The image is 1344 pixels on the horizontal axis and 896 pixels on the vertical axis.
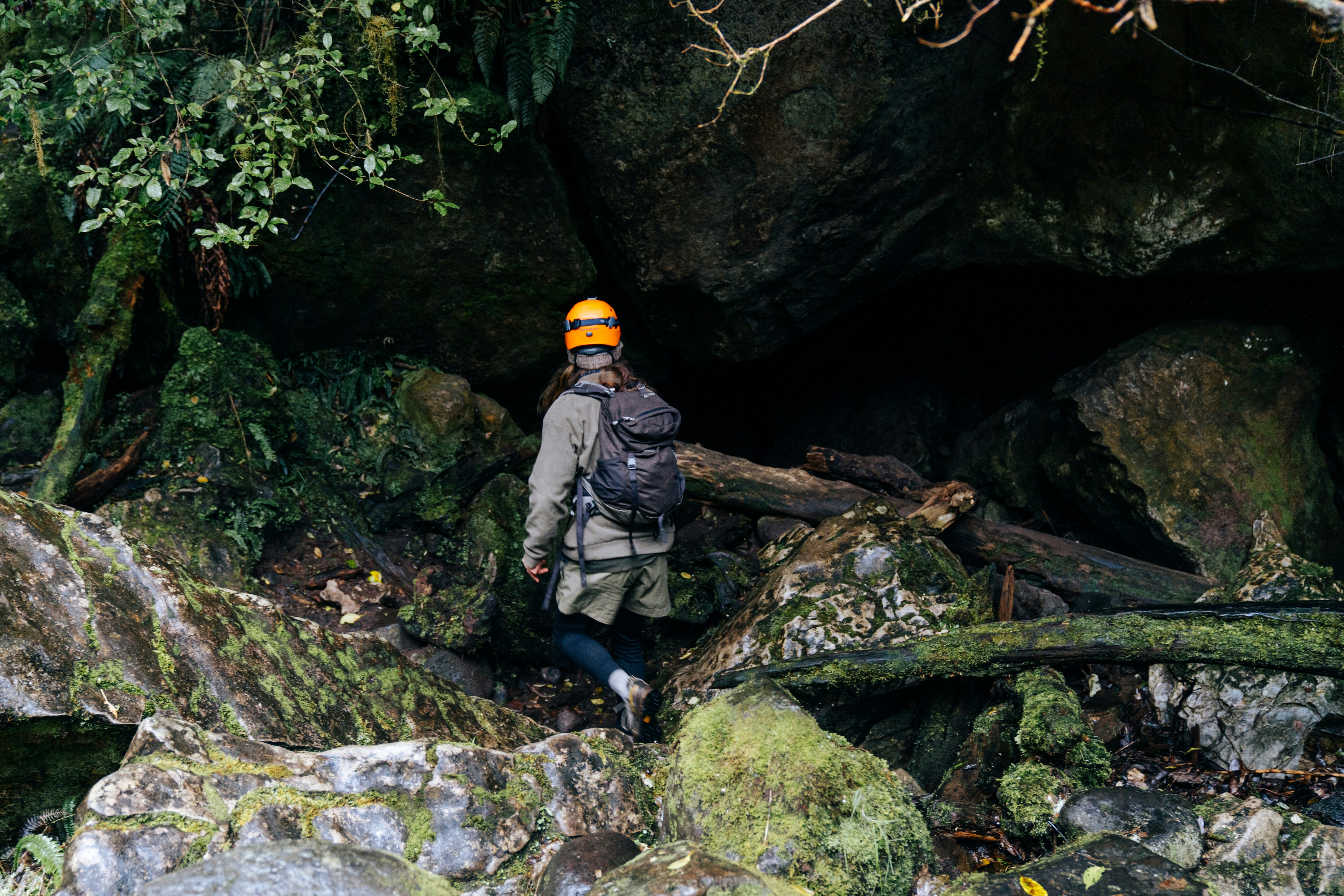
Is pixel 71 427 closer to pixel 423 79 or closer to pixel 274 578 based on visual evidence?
pixel 274 578

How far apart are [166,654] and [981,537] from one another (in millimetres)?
4757

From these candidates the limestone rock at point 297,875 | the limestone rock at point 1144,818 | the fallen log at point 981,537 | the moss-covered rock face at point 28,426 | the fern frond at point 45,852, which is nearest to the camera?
the limestone rock at point 297,875

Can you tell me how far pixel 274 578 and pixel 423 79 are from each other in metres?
3.35

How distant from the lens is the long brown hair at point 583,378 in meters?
4.29

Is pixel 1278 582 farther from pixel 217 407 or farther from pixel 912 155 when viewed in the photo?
pixel 217 407

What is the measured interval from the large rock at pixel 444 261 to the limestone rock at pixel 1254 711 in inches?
182

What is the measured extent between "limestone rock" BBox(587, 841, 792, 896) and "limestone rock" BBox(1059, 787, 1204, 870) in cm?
130

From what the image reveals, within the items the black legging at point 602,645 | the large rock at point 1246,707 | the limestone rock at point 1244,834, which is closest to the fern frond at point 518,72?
the black legging at point 602,645

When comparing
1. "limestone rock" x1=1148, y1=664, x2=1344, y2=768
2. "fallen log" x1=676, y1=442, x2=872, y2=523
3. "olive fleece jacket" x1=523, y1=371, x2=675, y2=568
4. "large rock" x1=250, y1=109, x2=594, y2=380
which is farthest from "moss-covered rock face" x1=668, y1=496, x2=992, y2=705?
"large rock" x1=250, y1=109, x2=594, y2=380

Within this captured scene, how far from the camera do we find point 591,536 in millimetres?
4270

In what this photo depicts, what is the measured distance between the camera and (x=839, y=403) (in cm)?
790

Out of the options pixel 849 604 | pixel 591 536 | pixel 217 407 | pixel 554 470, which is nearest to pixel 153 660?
pixel 554 470

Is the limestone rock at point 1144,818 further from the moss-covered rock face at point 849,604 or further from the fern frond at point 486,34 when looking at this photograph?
the fern frond at point 486,34

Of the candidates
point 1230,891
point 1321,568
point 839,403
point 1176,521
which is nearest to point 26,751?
point 1230,891
